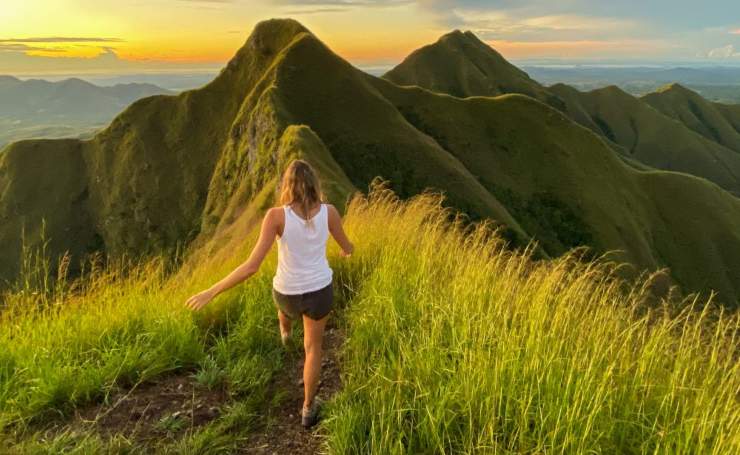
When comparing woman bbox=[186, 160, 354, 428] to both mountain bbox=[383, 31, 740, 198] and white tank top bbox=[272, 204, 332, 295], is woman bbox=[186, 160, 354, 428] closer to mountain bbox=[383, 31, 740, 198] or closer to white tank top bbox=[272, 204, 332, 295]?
white tank top bbox=[272, 204, 332, 295]

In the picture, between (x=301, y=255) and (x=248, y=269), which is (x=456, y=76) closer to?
(x=301, y=255)

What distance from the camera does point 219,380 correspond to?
600 cm

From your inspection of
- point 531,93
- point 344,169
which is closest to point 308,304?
point 344,169

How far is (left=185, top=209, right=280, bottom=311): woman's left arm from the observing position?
5.50 meters

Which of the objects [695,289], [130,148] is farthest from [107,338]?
[130,148]

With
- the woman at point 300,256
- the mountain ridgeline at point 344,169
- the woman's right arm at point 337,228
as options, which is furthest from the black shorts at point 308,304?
the mountain ridgeline at point 344,169

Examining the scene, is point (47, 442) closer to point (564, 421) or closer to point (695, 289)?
point (564, 421)

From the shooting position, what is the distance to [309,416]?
17.5ft

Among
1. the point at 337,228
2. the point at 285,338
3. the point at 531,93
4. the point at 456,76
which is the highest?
the point at 456,76

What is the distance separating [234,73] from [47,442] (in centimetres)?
10773

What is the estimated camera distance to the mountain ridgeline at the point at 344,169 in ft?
240

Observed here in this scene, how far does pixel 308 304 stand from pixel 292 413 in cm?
123

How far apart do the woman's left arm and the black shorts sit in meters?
0.54

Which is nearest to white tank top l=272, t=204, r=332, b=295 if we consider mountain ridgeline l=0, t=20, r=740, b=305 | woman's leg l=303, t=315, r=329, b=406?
woman's leg l=303, t=315, r=329, b=406
